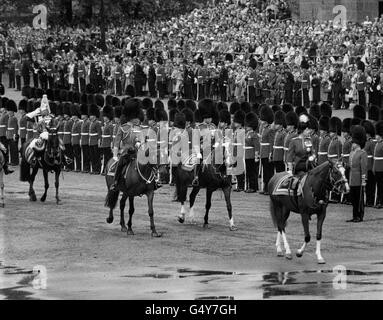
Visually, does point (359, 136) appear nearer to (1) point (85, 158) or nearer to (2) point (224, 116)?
(2) point (224, 116)

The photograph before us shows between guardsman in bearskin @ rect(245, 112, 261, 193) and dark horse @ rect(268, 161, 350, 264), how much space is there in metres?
8.71

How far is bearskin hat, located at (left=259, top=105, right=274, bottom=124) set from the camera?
33.8m

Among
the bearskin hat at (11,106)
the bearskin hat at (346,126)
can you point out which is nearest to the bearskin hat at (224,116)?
the bearskin hat at (346,126)

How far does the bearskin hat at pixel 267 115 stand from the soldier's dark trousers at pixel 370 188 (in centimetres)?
418

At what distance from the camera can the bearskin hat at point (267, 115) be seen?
111 ft

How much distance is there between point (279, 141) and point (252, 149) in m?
1.00

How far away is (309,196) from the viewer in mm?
24047

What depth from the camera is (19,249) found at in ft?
85.5

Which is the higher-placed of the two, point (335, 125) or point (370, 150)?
point (335, 125)

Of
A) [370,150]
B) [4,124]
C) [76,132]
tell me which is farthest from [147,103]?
[370,150]

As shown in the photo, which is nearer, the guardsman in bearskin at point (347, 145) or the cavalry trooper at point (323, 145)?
the guardsman in bearskin at point (347, 145)

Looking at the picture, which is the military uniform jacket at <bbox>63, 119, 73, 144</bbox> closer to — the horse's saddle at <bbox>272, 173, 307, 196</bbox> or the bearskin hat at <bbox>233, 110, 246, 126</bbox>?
the bearskin hat at <bbox>233, 110, 246, 126</bbox>

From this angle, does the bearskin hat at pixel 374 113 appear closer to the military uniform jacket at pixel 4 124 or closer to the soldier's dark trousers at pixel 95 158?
the soldier's dark trousers at pixel 95 158
